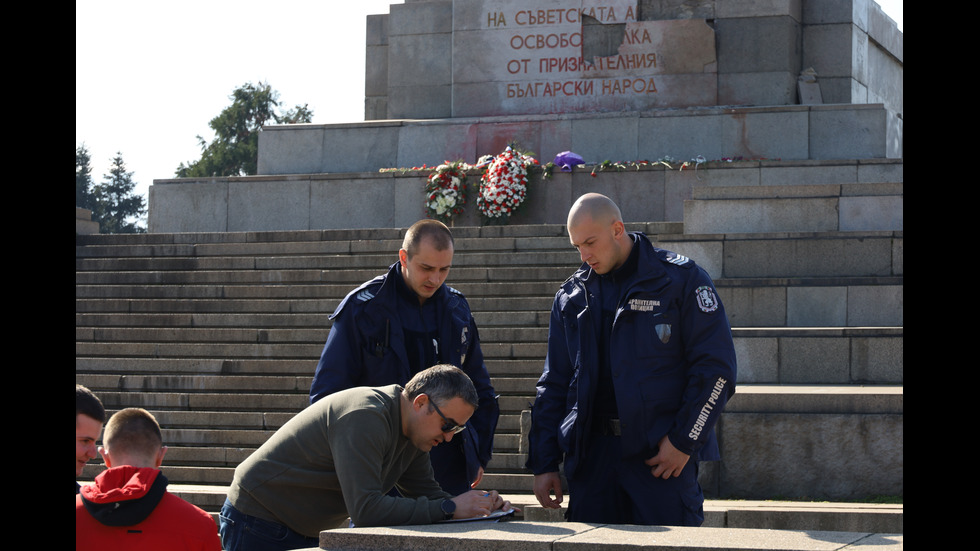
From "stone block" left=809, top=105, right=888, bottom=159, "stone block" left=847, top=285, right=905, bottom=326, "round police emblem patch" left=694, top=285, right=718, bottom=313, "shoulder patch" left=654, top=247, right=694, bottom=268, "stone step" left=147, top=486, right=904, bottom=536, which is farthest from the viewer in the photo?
"stone block" left=809, top=105, right=888, bottom=159

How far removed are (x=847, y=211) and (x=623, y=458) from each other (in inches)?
276

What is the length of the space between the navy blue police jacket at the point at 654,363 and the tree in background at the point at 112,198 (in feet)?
160

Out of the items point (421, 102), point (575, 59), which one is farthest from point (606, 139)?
point (421, 102)

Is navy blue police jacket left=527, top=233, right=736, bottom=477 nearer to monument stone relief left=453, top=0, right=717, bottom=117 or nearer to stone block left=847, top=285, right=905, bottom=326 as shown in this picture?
stone block left=847, top=285, right=905, bottom=326

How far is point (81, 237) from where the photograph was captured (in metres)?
14.0

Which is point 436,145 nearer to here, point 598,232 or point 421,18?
point 421,18

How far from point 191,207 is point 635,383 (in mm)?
13407

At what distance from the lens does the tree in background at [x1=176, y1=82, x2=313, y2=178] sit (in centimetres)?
4122

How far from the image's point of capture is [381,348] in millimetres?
4871

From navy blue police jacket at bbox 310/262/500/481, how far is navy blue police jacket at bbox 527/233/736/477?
0.31 m

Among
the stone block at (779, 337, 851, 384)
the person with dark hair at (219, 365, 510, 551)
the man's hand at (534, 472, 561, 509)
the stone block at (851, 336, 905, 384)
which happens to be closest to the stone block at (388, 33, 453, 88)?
the stone block at (779, 337, 851, 384)
